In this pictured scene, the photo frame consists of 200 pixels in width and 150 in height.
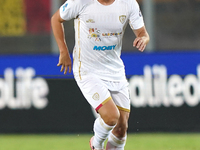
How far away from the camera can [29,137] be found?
8.45 metres

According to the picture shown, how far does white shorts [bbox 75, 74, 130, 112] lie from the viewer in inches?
A: 216

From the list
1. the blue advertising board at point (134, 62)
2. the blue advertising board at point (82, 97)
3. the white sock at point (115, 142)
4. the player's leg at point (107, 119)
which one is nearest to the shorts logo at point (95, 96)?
the player's leg at point (107, 119)

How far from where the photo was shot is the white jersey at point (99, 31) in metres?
5.41

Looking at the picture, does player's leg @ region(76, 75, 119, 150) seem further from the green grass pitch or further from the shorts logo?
the green grass pitch

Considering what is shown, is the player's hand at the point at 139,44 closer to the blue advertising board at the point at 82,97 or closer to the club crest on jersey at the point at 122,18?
the club crest on jersey at the point at 122,18

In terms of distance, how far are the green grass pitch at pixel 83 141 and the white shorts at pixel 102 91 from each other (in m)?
1.66

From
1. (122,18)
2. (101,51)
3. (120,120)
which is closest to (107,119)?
(120,120)

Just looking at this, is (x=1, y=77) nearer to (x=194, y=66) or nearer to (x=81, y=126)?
(x=81, y=126)

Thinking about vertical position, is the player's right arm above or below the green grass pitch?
above

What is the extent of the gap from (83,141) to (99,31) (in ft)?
9.57

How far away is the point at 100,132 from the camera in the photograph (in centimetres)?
556

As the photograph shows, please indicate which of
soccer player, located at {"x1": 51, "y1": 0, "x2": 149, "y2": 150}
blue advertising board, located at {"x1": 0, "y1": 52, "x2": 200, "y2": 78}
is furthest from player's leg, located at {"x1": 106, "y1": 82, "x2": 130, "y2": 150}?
blue advertising board, located at {"x1": 0, "y1": 52, "x2": 200, "y2": 78}

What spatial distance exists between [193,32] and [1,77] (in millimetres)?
4357

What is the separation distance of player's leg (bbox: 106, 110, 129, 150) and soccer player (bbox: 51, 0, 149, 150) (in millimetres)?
11
